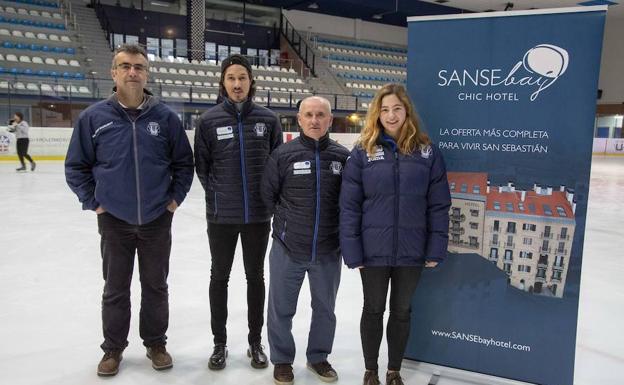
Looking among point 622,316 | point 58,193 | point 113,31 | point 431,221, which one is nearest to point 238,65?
point 431,221

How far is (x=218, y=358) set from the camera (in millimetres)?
2426

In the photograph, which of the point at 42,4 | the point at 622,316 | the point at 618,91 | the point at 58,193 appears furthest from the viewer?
the point at 618,91

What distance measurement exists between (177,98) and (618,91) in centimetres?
2143

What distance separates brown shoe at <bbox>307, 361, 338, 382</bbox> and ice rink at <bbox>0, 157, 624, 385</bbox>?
0.15ft

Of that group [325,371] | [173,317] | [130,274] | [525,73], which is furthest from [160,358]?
[525,73]

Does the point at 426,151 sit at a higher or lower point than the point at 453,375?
higher

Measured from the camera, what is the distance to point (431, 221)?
2027mm

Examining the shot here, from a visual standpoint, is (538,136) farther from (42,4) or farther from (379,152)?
(42,4)

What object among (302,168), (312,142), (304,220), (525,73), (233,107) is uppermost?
(525,73)

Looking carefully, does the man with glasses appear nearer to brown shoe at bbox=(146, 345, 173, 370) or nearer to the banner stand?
brown shoe at bbox=(146, 345, 173, 370)

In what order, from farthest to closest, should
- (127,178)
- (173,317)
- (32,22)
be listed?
1. (32,22)
2. (173,317)
3. (127,178)

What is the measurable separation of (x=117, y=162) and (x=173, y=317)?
1277 millimetres

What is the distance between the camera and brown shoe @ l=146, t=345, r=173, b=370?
2.41 meters

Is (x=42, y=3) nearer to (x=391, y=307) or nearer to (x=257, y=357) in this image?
(x=257, y=357)
